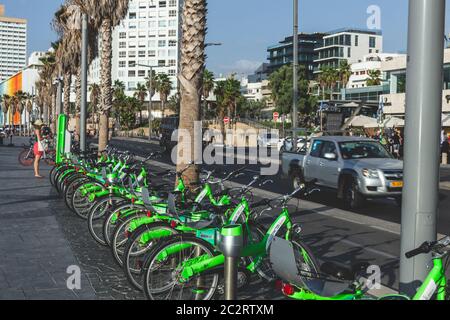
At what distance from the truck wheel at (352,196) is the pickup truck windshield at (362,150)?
88cm

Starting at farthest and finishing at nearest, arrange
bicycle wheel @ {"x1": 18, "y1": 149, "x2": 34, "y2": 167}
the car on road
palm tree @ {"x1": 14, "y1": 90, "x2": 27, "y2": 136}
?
1. palm tree @ {"x1": 14, "y1": 90, "x2": 27, "y2": 136}
2. the car on road
3. bicycle wheel @ {"x1": 18, "y1": 149, "x2": 34, "y2": 167}

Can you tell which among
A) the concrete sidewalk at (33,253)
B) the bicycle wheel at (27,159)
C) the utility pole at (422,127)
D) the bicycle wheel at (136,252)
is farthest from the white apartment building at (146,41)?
the utility pole at (422,127)

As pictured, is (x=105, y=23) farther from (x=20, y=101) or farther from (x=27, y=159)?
(x=20, y=101)

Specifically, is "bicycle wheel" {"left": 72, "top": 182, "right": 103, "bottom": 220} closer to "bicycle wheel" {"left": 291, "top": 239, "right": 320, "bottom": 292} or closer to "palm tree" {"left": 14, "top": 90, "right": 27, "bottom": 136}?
"bicycle wheel" {"left": 291, "top": 239, "right": 320, "bottom": 292}

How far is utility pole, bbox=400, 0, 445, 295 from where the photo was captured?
480cm

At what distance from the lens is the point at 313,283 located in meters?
4.77

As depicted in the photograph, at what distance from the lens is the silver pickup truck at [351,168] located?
12836 millimetres

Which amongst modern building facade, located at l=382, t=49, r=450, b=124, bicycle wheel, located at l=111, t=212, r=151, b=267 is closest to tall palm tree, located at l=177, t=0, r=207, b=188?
bicycle wheel, located at l=111, t=212, r=151, b=267

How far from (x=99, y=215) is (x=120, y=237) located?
1678mm

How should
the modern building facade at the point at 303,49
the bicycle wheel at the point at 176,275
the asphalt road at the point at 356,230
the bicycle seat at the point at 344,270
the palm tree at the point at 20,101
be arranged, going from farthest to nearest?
1. the modern building facade at the point at 303,49
2. the palm tree at the point at 20,101
3. the asphalt road at the point at 356,230
4. the bicycle wheel at the point at 176,275
5. the bicycle seat at the point at 344,270

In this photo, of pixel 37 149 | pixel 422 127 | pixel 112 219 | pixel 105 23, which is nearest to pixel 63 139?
pixel 37 149

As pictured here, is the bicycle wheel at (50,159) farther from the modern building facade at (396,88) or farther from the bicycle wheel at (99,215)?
the modern building facade at (396,88)

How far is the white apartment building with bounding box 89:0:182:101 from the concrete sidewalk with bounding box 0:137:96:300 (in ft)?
372

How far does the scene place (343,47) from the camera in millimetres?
129875
